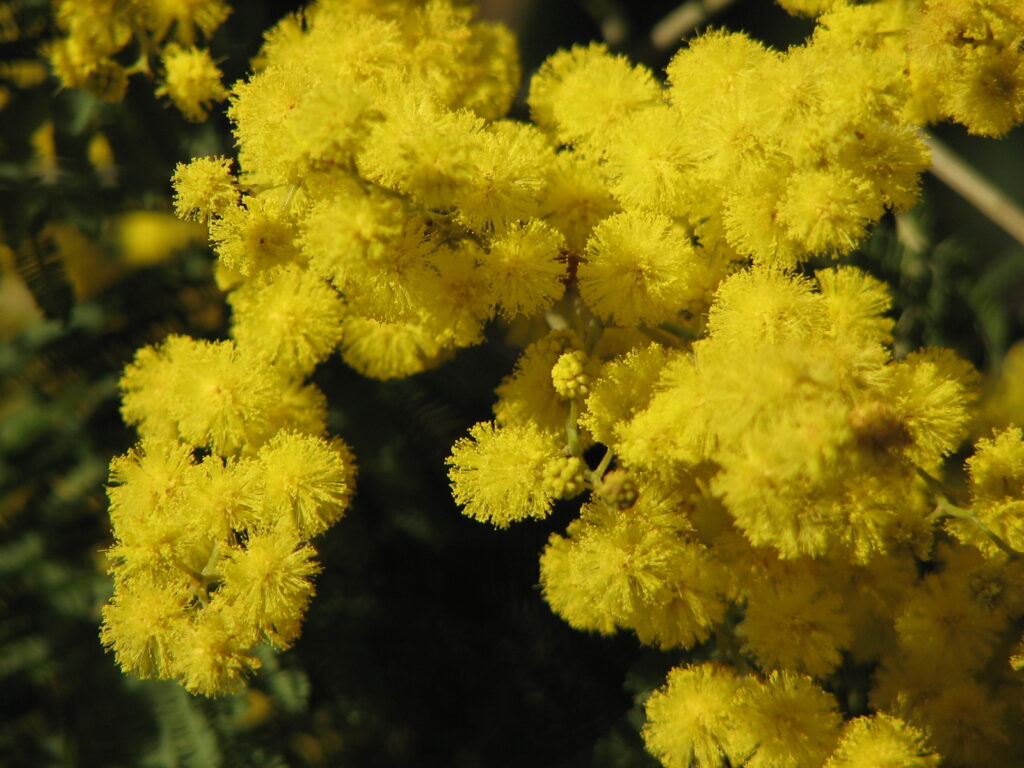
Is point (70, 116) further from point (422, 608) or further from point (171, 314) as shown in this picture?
point (422, 608)

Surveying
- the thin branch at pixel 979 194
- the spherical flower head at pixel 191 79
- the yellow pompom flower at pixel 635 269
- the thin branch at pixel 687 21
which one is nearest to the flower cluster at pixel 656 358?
the yellow pompom flower at pixel 635 269

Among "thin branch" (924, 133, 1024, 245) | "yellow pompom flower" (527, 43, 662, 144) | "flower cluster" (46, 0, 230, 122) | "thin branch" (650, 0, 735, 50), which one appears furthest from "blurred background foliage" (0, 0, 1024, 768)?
"thin branch" (924, 133, 1024, 245)

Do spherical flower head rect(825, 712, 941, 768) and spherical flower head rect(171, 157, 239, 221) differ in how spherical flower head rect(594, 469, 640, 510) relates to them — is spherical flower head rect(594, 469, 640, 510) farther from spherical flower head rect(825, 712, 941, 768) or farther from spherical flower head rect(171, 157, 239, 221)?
spherical flower head rect(171, 157, 239, 221)

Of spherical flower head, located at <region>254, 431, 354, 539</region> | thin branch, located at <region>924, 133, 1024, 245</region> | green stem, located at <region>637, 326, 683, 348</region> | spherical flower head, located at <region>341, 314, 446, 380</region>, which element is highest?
thin branch, located at <region>924, 133, 1024, 245</region>

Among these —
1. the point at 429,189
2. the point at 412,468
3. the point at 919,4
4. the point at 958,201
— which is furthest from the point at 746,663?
the point at 958,201

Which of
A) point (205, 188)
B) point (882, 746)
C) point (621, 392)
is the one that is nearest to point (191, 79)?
point (205, 188)

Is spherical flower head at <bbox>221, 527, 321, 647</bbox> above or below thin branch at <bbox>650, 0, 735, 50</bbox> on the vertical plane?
below

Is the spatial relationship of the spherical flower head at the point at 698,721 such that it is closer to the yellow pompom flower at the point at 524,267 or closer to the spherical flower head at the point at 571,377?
the spherical flower head at the point at 571,377
